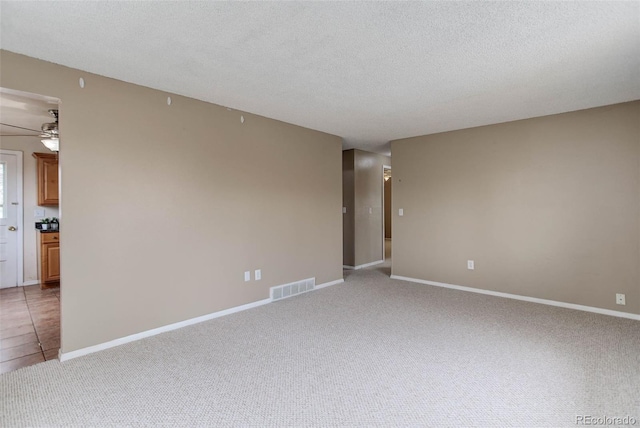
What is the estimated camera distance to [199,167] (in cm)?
338

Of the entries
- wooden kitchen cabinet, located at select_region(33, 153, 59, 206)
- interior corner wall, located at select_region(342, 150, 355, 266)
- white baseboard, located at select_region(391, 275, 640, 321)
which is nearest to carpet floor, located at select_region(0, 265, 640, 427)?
white baseboard, located at select_region(391, 275, 640, 321)

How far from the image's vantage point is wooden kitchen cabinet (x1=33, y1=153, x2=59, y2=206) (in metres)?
4.99

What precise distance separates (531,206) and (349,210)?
3096 millimetres

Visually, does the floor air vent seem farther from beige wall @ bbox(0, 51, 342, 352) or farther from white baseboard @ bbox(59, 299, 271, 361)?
white baseboard @ bbox(59, 299, 271, 361)

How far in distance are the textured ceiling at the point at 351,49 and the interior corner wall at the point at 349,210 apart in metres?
2.73

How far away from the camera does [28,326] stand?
10.8 ft

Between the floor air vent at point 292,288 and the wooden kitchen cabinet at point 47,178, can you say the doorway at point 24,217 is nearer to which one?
the wooden kitchen cabinet at point 47,178

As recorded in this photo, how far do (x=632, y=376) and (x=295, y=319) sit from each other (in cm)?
280

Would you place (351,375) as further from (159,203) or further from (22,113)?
(22,113)

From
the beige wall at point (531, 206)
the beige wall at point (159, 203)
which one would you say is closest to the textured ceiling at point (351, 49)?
the beige wall at point (159, 203)

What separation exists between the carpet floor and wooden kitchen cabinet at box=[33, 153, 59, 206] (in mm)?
3704

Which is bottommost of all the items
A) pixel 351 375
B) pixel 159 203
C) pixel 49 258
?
pixel 351 375

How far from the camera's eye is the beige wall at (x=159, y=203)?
8.50 feet

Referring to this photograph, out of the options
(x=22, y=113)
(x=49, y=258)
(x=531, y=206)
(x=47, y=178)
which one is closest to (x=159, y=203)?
(x=22, y=113)
